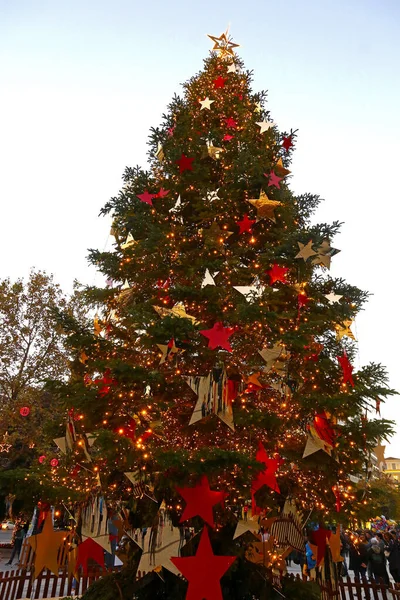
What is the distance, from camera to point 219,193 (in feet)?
24.2

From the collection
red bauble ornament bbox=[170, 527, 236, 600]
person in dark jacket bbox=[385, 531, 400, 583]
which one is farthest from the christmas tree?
person in dark jacket bbox=[385, 531, 400, 583]

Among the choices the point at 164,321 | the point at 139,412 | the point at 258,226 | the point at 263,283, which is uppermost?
the point at 258,226

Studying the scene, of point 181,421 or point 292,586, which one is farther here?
point 181,421

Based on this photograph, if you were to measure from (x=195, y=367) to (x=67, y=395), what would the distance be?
2.14 metres

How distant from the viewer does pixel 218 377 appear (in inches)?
201

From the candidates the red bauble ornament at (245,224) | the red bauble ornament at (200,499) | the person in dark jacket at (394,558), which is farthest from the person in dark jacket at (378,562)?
the red bauble ornament at (245,224)

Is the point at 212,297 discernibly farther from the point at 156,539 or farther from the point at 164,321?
the point at 156,539

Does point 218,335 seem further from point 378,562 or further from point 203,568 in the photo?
point 378,562

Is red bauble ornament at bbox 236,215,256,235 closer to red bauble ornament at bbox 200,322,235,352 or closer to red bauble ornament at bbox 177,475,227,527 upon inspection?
red bauble ornament at bbox 200,322,235,352

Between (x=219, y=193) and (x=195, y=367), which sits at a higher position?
(x=219, y=193)

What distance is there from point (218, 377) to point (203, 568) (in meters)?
2.12

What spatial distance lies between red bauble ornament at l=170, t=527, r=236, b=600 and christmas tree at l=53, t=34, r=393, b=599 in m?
0.01

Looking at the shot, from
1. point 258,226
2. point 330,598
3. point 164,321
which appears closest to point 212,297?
point 164,321

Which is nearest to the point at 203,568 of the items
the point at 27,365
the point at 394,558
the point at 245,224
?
the point at 245,224
